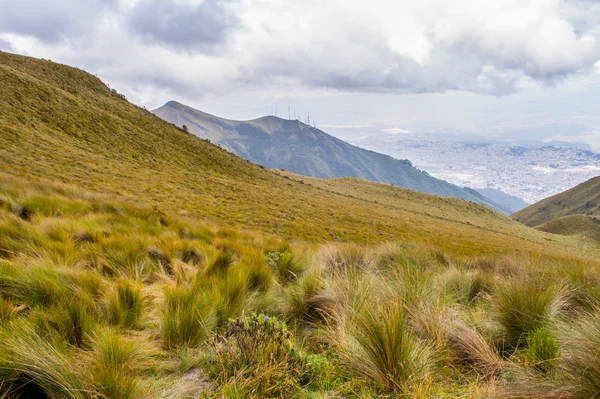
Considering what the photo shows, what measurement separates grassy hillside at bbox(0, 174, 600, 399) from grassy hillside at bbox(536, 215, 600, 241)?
350ft

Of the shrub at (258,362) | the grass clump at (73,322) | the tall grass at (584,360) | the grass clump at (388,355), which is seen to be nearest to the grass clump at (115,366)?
the grass clump at (73,322)

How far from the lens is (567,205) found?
158m

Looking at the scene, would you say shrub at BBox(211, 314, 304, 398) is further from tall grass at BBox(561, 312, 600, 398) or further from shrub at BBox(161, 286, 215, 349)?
tall grass at BBox(561, 312, 600, 398)

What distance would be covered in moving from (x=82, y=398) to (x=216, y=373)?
0.81 meters

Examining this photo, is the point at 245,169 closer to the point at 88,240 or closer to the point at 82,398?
the point at 88,240

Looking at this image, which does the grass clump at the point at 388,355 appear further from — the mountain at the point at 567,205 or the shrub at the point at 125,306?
the mountain at the point at 567,205

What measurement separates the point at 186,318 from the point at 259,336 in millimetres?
788

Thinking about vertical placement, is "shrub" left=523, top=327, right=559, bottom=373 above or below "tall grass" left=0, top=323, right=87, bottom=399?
above

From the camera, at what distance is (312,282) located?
154 inches

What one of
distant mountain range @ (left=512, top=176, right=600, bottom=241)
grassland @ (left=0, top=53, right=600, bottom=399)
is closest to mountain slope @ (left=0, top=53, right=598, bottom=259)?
grassland @ (left=0, top=53, right=600, bottom=399)

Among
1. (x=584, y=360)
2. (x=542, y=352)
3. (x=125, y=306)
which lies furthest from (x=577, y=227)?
(x=125, y=306)

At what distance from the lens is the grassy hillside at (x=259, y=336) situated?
5.94ft

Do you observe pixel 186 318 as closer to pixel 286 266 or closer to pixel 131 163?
pixel 286 266

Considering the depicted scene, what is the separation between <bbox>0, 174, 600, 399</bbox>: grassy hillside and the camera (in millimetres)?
1810
